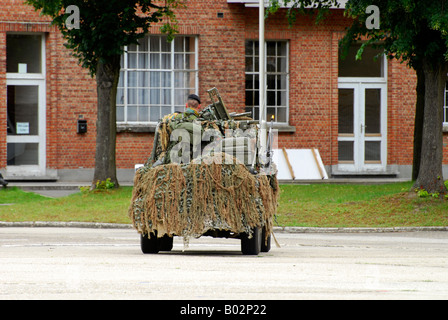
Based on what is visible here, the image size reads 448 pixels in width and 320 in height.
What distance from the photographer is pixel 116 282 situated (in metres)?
8.35

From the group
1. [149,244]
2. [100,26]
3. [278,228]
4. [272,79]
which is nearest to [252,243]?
[149,244]

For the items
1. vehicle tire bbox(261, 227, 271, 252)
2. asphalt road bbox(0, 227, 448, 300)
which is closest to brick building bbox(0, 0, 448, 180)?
asphalt road bbox(0, 227, 448, 300)

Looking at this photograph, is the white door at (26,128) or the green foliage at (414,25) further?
the white door at (26,128)

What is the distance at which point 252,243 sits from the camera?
39.5ft

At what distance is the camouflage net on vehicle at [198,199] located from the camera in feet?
37.9

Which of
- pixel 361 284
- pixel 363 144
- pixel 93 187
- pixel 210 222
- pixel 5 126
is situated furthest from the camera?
pixel 363 144

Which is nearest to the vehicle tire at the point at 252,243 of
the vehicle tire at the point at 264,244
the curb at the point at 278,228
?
the vehicle tire at the point at 264,244

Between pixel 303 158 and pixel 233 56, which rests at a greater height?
pixel 233 56

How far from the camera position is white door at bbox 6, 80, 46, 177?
28.4 meters

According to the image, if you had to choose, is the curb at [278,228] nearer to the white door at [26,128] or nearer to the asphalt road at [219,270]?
the asphalt road at [219,270]

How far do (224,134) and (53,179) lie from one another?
16440 mm

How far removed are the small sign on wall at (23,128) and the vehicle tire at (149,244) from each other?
17.0 meters
